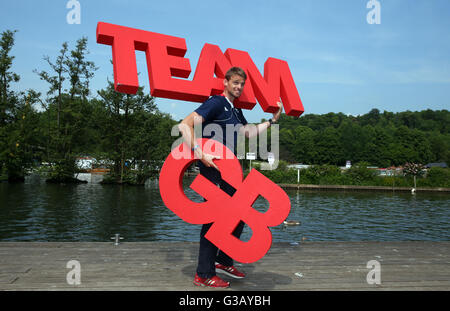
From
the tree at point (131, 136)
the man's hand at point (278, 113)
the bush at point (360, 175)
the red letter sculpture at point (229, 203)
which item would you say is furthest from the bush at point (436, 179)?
the red letter sculpture at point (229, 203)

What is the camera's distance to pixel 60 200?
2288cm

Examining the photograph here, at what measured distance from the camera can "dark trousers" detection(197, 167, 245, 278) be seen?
395cm

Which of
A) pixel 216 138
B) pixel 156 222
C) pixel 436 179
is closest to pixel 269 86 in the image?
pixel 216 138

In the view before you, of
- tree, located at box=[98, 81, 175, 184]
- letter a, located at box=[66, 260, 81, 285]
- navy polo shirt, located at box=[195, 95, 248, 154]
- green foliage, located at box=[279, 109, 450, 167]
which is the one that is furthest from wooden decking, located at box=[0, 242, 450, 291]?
green foliage, located at box=[279, 109, 450, 167]

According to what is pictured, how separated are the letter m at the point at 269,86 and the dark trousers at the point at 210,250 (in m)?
1.64

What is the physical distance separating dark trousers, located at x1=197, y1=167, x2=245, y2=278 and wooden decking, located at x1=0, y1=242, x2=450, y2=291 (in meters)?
0.22

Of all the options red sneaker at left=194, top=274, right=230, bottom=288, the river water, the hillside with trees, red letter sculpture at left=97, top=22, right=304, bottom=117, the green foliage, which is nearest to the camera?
red sneaker at left=194, top=274, right=230, bottom=288

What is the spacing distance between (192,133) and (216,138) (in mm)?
337

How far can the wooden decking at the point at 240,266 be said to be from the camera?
3982 millimetres

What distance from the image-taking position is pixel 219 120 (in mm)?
4168

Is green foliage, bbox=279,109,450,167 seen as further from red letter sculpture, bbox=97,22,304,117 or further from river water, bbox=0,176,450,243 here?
red letter sculpture, bbox=97,22,304,117

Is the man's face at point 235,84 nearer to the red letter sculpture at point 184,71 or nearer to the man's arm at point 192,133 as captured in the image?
the man's arm at point 192,133
